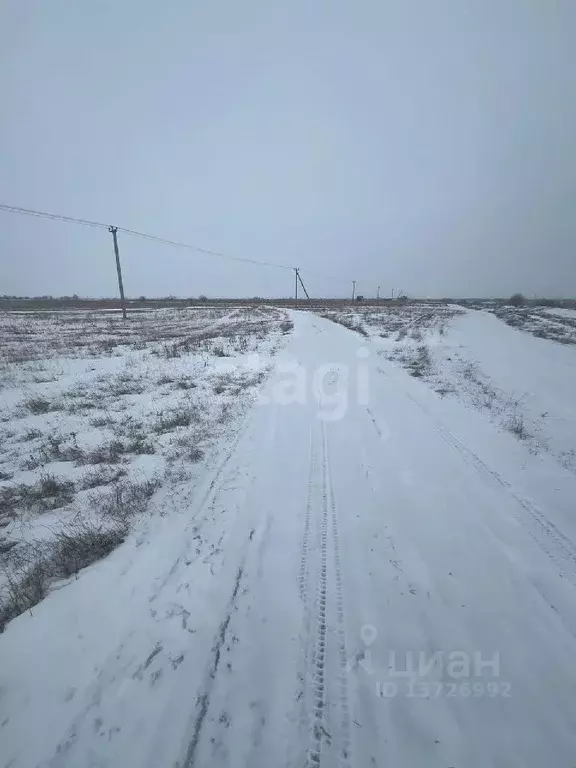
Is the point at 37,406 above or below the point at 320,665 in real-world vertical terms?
above

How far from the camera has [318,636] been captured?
2.99 m

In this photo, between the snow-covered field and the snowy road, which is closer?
the snowy road

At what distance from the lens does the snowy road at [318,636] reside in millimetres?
2266

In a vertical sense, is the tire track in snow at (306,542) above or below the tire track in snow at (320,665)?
above

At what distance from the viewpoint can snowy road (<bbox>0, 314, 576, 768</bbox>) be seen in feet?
7.43

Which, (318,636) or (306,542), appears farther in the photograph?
(306,542)

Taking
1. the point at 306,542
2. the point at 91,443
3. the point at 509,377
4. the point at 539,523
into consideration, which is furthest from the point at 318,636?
the point at 509,377

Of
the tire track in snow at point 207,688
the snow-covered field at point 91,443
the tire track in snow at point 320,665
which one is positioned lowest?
the tire track in snow at point 320,665

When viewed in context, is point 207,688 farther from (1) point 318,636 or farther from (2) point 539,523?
(2) point 539,523

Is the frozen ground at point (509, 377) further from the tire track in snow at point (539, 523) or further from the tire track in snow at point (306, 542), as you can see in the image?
the tire track in snow at point (306, 542)

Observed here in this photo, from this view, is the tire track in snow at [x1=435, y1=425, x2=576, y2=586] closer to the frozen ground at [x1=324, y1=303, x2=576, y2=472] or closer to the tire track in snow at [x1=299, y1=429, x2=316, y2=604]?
the frozen ground at [x1=324, y1=303, x2=576, y2=472]

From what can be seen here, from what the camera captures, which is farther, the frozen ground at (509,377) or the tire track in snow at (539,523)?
the frozen ground at (509,377)

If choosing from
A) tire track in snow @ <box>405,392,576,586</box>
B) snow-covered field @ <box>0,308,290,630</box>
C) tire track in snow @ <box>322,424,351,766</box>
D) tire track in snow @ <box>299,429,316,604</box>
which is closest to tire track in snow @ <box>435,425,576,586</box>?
tire track in snow @ <box>405,392,576,586</box>

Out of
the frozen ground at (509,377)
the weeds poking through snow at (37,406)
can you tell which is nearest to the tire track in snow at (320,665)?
the frozen ground at (509,377)
